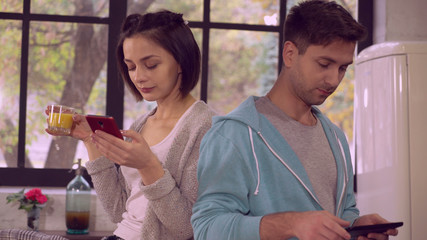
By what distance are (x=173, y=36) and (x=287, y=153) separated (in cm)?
52

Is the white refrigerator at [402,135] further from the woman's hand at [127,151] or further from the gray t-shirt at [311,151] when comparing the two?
the woman's hand at [127,151]

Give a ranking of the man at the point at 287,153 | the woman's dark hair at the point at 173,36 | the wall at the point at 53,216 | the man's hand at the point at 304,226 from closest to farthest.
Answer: the man's hand at the point at 304,226, the man at the point at 287,153, the woman's dark hair at the point at 173,36, the wall at the point at 53,216

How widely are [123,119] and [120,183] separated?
5.68 ft

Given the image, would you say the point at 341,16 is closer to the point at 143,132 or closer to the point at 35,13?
the point at 143,132

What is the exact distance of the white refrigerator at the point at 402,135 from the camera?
293 cm

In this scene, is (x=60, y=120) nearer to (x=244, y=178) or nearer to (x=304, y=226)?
(x=244, y=178)

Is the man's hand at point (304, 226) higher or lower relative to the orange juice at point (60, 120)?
lower

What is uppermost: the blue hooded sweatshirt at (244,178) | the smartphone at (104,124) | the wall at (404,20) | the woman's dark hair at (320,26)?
the wall at (404,20)

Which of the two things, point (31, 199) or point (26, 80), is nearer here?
point (31, 199)

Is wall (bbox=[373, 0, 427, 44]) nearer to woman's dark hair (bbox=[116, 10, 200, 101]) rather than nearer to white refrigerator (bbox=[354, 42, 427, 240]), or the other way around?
white refrigerator (bbox=[354, 42, 427, 240])

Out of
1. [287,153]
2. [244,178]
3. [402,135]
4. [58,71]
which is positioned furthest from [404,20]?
[244,178]

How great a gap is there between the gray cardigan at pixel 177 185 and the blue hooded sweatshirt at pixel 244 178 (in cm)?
18

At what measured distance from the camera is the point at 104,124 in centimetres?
152

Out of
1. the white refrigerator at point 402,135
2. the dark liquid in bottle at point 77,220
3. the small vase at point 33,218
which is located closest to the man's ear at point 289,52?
the white refrigerator at point 402,135
